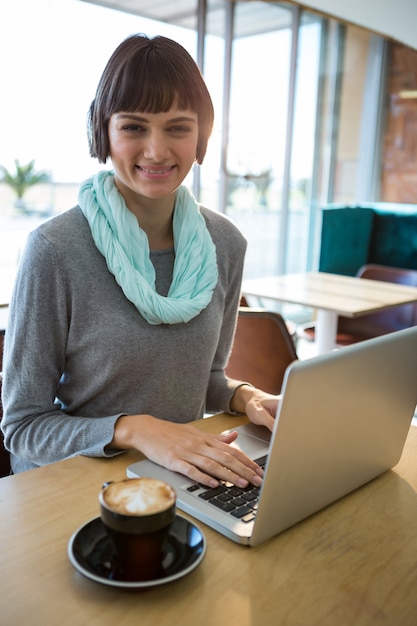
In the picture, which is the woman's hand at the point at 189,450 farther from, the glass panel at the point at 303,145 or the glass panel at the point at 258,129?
the glass panel at the point at 303,145

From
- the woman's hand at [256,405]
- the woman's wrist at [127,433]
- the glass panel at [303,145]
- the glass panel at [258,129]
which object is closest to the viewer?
the woman's wrist at [127,433]

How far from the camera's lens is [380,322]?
12.3 ft

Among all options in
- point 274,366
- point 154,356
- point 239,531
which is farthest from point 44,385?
point 274,366

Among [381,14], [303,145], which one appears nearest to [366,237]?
[303,145]

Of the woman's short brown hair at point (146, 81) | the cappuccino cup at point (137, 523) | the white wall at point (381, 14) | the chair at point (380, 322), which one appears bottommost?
the chair at point (380, 322)

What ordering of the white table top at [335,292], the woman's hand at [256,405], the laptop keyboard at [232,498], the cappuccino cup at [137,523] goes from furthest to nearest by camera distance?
1. the white table top at [335,292]
2. the woman's hand at [256,405]
3. the laptop keyboard at [232,498]
4. the cappuccino cup at [137,523]

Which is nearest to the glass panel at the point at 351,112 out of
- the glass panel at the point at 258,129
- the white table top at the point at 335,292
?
the glass panel at the point at 258,129

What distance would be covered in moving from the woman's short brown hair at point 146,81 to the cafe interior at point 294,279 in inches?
6.6

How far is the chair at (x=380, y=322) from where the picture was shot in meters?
3.68

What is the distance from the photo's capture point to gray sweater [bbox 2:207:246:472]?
1.08 meters

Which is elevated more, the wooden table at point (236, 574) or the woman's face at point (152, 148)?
the woman's face at point (152, 148)

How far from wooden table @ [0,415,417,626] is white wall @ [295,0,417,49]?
4.59 m

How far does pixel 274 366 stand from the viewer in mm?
2395

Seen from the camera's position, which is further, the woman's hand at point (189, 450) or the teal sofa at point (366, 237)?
the teal sofa at point (366, 237)
